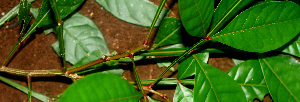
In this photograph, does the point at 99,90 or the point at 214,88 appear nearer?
the point at 99,90

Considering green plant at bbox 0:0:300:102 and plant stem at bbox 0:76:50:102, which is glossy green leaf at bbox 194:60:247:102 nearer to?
green plant at bbox 0:0:300:102

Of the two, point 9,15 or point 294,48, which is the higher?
point 9,15

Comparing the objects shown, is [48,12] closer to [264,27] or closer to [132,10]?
[132,10]

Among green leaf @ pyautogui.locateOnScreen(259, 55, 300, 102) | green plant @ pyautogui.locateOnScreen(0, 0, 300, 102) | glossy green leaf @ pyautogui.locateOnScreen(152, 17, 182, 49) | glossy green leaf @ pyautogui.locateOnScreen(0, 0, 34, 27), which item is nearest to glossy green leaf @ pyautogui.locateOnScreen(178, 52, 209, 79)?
green plant @ pyautogui.locateOnScreen(0, 0, 300, 102)

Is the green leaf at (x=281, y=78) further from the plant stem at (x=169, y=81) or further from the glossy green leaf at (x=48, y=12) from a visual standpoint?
the glossy green leaf at (x=48, y=12)

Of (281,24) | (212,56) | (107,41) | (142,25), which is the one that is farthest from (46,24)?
(281,24)

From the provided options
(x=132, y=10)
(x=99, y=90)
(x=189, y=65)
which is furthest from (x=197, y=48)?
(x=99, y=90)

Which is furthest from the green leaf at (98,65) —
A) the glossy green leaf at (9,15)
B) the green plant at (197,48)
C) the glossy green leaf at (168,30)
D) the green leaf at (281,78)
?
the green leaf at (281,78)
